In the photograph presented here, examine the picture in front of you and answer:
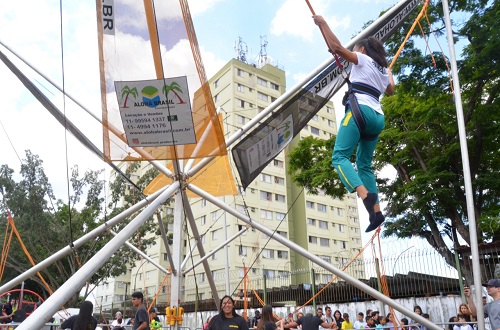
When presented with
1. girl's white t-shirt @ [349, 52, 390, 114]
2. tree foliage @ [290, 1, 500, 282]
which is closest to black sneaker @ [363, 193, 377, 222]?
girl's white t-shirt @ [349, 52, 390, 114]

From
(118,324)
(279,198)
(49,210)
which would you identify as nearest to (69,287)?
(118,324)

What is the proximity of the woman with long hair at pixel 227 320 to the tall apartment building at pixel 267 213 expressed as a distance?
1189 inches

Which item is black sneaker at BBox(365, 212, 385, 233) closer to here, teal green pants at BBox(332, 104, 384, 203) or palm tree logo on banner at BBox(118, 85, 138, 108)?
teal green pants at BBox(332, 104, 384, 203)

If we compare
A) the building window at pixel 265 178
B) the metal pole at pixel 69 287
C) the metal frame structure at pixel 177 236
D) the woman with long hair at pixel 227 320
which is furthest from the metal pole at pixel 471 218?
the building window at pixel 265 178

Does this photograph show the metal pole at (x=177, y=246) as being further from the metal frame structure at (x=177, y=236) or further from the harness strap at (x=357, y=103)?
the harness strap at (x=357, y=103)

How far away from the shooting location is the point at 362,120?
4.12 meters

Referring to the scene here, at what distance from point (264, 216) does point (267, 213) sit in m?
3.86

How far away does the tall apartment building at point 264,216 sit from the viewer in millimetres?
38844

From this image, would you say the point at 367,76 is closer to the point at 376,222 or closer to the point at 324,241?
the point at 376,222

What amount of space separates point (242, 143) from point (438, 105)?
11.0 meters

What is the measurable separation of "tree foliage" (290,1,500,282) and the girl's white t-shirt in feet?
32.1

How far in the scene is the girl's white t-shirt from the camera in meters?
4.28

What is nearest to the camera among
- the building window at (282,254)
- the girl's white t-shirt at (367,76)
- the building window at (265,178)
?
the girl's white t-shirt at (367,76)

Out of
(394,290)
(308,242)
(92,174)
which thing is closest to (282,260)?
(308,242)
